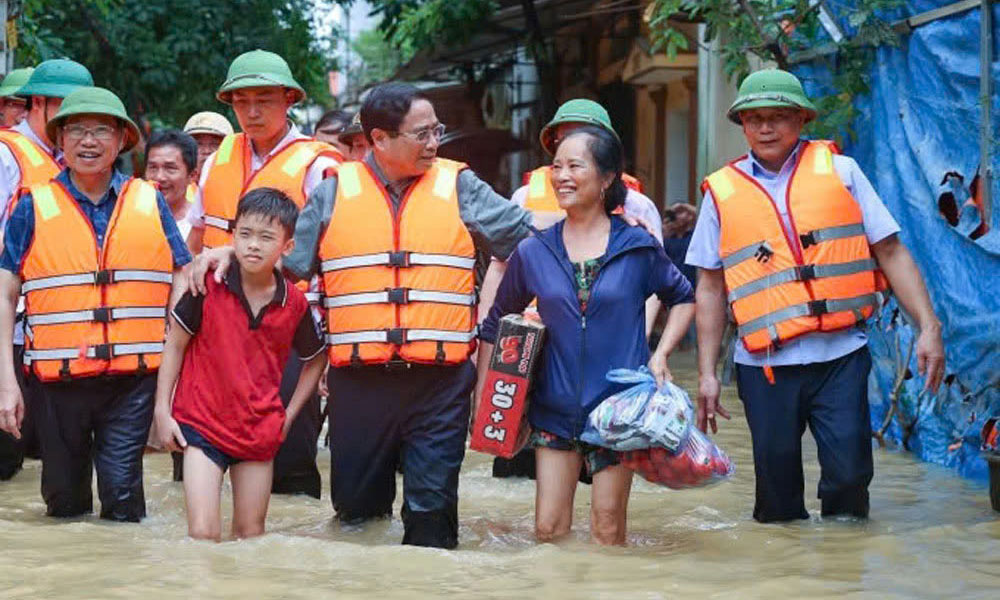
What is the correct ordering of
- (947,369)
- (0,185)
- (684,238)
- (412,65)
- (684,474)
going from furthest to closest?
(412,65) → (684,238) → (947,369) → (0,185) → (684,474)

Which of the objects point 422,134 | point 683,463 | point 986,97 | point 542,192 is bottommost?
point 683,463

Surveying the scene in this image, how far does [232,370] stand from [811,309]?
2.22 meters

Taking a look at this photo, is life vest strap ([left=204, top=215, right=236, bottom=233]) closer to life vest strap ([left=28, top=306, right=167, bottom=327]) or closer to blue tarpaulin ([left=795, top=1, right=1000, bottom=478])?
life vest strap ([left=28, top=306, right=167, bottom=327])

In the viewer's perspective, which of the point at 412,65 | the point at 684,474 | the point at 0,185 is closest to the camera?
the point at 684,474

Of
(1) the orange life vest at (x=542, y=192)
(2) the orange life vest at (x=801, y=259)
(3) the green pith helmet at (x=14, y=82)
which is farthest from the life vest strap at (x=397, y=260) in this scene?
(3) the green pith helmet at (x=14, y=82)

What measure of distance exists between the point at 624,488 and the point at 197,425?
1.53 m

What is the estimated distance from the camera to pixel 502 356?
6.11 m

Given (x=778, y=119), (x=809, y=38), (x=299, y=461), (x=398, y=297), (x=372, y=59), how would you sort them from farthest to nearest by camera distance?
1. (x=372, y=59)
2. (x=809, y=38)
3. (x=299, y=461)
4. (x=778, y=119)
5. (x=398, y=297)

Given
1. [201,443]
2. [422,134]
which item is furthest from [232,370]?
[422,134]

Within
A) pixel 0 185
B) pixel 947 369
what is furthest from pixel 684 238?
pixel 0 185

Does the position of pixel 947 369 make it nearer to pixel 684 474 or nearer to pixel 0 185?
pixel 684 474

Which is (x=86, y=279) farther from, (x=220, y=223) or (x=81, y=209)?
(x=220, y=223)

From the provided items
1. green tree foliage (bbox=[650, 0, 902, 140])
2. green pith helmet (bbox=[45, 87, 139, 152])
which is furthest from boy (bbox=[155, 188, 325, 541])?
green tree foliage (bbox=[650, 0, 902, 140])

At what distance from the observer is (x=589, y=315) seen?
615 cm
